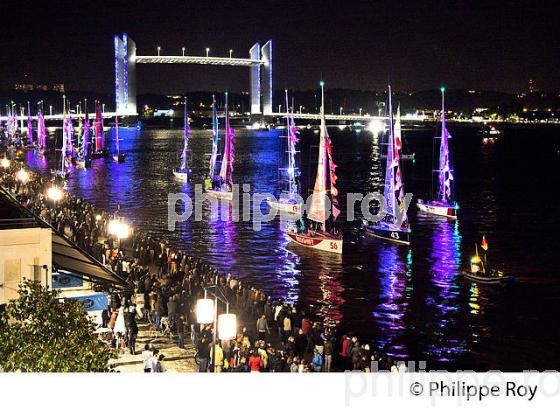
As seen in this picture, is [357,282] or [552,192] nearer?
[357,282]

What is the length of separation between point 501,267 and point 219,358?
52.5 ft

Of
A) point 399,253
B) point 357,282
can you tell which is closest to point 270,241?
point 399,253

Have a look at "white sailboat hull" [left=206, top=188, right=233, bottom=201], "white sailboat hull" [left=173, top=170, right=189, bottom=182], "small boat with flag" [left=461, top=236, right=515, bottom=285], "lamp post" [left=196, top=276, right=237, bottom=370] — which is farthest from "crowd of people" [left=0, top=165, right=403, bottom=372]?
"white sailboat hull" [left=173, top=170, right=189, bottom=182]

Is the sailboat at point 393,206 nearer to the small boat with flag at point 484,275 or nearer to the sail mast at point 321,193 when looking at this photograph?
the sail mast at point 321,193

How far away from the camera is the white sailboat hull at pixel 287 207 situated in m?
35.6

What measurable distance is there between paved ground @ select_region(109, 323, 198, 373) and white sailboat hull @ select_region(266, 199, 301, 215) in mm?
23142

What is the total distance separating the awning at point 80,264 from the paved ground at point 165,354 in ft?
3.27

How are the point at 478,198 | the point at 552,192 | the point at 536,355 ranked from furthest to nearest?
1. the point at 552,192
2. the point at 478,198
3. the point at 536,355

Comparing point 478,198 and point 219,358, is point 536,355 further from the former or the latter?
point 478,198

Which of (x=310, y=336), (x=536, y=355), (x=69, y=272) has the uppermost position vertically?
(x=69, y=272)

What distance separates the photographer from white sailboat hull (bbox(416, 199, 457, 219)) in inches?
1430

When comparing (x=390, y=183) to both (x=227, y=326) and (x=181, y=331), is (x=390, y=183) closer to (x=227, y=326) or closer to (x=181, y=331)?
(x=181, y=331)

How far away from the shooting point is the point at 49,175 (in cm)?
5300

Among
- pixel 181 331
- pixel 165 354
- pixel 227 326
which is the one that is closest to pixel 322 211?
pixel 181 331
